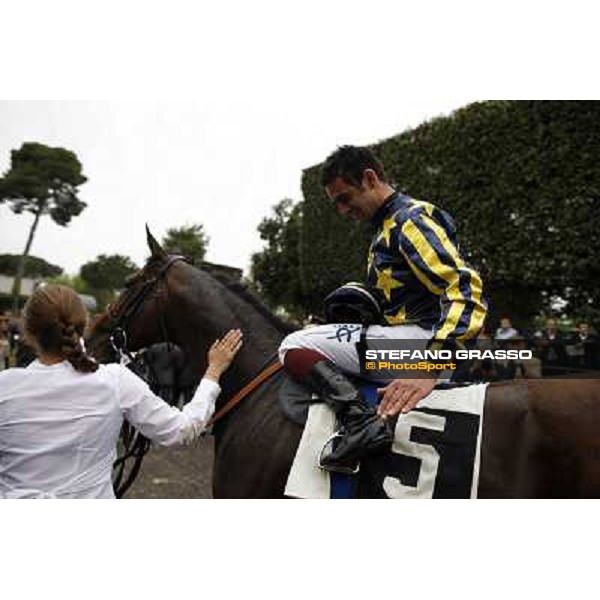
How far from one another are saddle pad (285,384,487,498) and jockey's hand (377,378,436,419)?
67 mm

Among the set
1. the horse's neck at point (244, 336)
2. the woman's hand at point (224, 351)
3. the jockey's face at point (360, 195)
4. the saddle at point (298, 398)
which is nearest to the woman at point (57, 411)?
the woman's hand at point (224, 351)

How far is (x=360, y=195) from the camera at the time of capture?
101 inches

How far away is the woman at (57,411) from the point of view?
180 centimetres

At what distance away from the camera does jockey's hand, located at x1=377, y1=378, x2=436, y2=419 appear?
222 cm

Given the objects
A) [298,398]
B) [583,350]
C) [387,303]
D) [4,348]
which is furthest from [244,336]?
[4,348]

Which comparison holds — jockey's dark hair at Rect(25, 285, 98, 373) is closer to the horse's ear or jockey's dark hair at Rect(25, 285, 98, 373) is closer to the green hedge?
the horse's ear

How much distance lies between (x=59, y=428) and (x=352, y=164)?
1.67 m

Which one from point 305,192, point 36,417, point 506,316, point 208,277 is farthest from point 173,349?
point 305,192

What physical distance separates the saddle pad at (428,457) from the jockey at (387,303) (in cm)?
9

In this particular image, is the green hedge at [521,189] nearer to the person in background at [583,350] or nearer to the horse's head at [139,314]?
the person in background at [583,350]

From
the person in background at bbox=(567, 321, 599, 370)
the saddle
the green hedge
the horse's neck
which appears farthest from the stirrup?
the green hedge

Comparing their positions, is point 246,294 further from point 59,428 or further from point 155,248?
point 59,428

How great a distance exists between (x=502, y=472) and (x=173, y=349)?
223 cm

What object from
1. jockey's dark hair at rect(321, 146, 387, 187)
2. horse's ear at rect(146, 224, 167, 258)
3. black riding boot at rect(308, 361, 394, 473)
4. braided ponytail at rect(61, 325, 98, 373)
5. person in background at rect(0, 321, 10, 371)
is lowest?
person in background at rect(0, 321, 10, 371)
